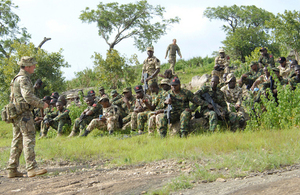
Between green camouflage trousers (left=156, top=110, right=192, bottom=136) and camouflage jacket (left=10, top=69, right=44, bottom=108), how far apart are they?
3211 millimetres

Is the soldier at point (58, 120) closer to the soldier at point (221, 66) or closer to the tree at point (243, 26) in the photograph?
the soldier at point (221, 66)

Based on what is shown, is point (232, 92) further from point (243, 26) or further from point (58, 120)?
point (243, 26)

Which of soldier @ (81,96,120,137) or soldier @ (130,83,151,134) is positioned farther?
soldier @ (81,96,120,137)

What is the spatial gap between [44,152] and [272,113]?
5495mm

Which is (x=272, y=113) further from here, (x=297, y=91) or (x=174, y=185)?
(x=174, y=185)

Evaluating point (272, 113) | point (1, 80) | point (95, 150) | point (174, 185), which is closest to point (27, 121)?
point (95, 150)

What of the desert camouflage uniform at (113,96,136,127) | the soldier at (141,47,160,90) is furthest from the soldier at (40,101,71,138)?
the soldier at (141,47,160,90)

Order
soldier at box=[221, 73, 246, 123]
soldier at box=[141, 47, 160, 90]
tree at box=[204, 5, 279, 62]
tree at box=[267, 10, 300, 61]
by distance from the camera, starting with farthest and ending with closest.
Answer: tree at box=[204, 5, 279, 62], tree at box=[267, 10, 300, 61], soldier at box=[141, 47, 160, 90], soldier at box=[221, 73, 246, 123]

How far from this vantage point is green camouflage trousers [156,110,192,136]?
7.89 m

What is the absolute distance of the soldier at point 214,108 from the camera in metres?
7.93

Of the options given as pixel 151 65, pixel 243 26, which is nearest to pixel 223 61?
pixel 151 65

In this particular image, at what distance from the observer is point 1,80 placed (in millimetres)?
16125

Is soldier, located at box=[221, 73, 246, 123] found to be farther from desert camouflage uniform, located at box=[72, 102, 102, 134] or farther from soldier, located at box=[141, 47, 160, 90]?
desert camouflage uniform, located at box=[72, 102, 102, 134]

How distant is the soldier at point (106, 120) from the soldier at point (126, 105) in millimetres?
427
